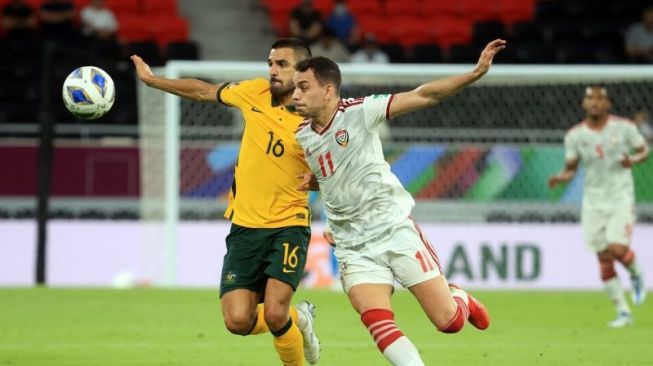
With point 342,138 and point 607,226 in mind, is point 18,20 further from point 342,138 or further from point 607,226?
point 342,138

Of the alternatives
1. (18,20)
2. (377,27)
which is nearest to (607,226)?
(377,27)

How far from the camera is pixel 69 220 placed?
16328mm

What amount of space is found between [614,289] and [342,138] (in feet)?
19.9

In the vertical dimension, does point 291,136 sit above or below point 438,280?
above

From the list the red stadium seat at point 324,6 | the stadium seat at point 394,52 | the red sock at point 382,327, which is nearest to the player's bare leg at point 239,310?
the red sock at point 382,327

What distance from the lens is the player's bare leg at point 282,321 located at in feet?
26.2

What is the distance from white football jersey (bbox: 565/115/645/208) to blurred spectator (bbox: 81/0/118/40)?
8.40 metres

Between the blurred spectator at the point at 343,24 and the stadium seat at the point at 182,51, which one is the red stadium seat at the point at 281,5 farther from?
the stadium seat at the point at 182,51

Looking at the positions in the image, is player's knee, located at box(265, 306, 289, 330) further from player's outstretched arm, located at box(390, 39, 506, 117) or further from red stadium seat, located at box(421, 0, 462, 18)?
red stadium seat, located at box(421, 0, 462, 18)

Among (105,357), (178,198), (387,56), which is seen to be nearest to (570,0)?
(387,56)

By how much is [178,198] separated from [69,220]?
134 centimetres

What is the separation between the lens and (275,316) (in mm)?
7977

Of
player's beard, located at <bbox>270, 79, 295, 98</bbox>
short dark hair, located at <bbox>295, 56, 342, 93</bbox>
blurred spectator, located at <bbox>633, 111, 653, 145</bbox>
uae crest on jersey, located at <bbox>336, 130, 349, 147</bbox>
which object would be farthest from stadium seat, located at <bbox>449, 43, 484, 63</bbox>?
uae crest on jersey, located at <bbox>336, 130, 349, 147</bbox>

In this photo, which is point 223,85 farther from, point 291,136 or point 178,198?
point 178,198
